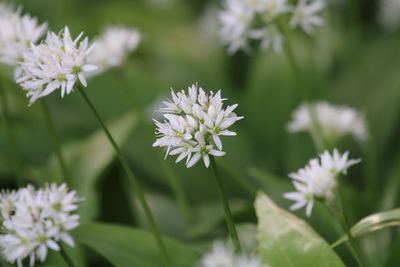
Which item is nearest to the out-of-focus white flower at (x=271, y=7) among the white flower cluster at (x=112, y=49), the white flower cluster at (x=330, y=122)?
the white flower cluster at (x=330, y=122)

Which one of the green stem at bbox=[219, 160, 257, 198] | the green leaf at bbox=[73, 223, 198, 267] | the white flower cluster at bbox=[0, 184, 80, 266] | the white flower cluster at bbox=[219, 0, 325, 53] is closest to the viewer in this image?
the white flower cluster at bbox=[0, 184, 80, 266]

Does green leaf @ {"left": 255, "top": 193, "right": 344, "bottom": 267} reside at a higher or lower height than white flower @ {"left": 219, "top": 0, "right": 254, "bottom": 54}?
lower

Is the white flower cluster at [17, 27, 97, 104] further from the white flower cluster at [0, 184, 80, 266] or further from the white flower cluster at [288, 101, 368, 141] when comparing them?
the white flower cluster at [288, 101, 368, 141]

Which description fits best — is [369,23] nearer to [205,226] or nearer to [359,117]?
[359,117]

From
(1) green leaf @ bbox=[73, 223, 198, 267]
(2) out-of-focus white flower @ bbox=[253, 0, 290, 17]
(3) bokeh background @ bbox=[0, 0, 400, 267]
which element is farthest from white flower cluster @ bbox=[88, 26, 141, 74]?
(1) green leaf @ bbox=[73, 223, 198, 267]

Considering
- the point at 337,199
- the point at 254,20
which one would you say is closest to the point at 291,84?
the point at 254,20

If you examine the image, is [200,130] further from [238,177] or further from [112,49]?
[112,49]
